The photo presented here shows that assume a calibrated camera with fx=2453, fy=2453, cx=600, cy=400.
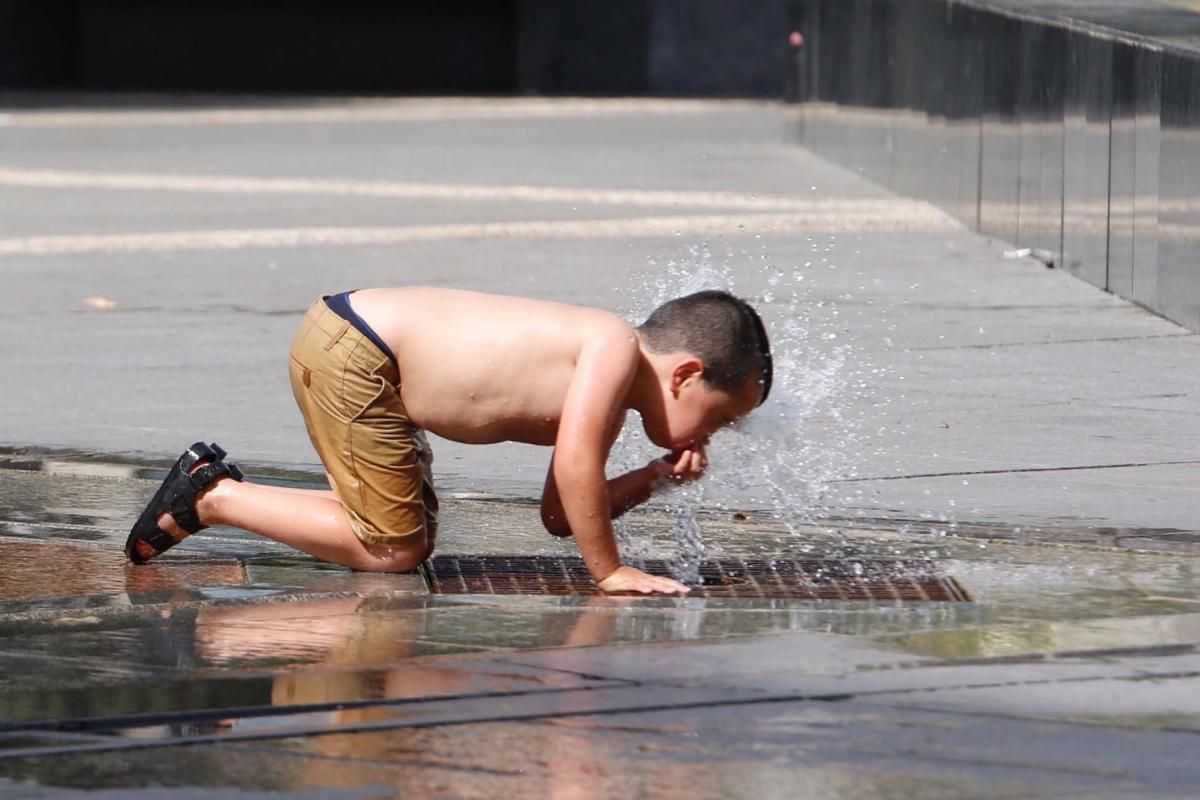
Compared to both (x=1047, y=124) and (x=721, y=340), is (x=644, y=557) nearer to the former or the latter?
Result: (x=721, y=340)

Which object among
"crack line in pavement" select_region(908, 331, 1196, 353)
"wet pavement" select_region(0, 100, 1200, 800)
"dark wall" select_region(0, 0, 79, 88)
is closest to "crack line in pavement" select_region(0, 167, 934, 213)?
"wet pavement" select_region(0, 100, 1200, 800)

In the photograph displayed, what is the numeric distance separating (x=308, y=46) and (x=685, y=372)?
25.4 m

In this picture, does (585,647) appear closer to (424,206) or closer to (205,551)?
(205,551)

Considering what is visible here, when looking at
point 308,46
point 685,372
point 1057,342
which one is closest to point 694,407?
point 685,372

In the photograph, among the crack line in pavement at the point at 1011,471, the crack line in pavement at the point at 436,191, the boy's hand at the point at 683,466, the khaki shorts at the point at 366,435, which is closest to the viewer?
the boy's hand at the point at 683,466

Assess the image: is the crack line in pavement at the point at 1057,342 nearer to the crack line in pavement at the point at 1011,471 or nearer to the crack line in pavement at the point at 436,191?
the crack line in pavement at the point at 1011,471

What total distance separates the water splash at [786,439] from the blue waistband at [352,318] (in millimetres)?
771

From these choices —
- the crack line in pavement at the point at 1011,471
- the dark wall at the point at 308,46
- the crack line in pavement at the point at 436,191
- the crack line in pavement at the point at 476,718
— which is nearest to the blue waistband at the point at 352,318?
the crack line in pavement at the point at 476,718

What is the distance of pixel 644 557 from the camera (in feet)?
18.7

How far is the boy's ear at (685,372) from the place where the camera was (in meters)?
5.16

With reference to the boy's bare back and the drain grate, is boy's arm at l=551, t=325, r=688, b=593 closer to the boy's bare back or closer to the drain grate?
the boy's bare back

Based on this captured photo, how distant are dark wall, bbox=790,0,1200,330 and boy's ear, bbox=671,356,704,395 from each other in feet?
15.6

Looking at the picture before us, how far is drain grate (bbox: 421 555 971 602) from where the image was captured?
5184mm

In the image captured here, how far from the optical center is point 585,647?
4.58 metres
